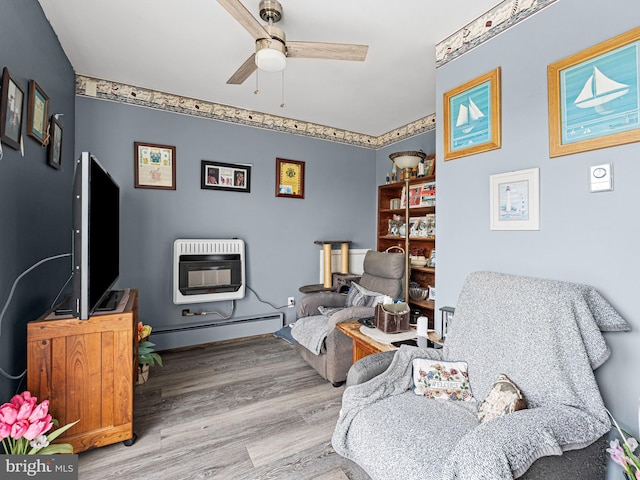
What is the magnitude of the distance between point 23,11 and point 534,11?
2696 mm

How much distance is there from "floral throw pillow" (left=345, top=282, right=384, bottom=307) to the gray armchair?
0.03 metres

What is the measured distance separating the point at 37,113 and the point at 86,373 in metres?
1.50

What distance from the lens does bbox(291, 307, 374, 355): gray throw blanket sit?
240 centimetres

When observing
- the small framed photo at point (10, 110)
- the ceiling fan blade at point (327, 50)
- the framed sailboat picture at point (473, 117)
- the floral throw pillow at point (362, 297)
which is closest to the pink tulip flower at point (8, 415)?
the small framed photo at point (10, 110)

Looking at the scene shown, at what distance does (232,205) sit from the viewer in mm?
3367

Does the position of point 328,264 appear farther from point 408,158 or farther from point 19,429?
point 19,429

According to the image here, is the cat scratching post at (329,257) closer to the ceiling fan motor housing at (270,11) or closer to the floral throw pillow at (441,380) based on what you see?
the floral throw pillow at (441,380)

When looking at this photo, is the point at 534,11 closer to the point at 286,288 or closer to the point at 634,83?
the point at 634,83

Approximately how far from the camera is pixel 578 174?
1435 mm

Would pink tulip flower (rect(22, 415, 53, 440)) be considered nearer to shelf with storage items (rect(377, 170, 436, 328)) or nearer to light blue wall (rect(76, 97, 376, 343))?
light blue wall (rect(76, 97, 376, 343))

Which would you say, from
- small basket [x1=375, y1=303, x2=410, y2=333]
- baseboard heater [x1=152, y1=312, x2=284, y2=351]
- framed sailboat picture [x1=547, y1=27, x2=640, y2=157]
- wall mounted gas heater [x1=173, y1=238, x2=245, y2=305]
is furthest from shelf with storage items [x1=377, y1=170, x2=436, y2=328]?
wall mounted gas heater [x1=173, y1=238, x2=245, y2=305]

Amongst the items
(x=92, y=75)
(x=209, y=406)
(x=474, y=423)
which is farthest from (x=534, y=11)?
(x=92, y=75)

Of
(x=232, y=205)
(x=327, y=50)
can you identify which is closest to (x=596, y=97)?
(x=327, y=50)

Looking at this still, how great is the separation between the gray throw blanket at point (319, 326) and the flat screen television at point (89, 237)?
141 cm
